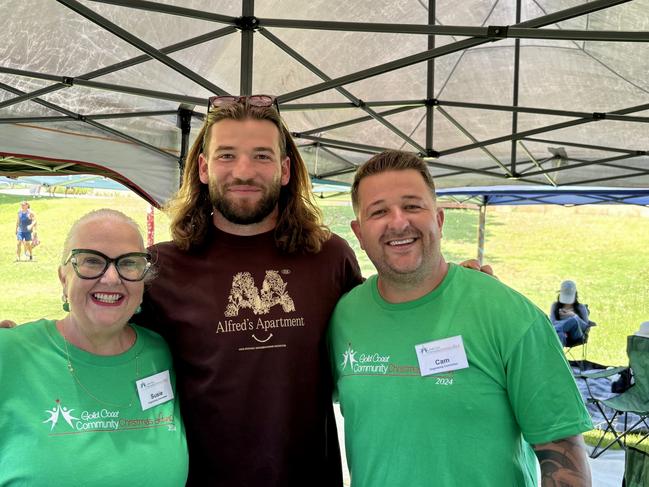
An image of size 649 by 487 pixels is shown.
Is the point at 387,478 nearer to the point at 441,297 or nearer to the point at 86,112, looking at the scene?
the point at 441,297

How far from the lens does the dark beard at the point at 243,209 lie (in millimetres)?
1634

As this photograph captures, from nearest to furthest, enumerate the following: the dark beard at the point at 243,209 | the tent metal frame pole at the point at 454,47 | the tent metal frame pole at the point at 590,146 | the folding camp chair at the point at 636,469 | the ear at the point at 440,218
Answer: the ear at the point at 440,218 → the dark beard at the point at 243,209 → the tent metal frame pole at the point at 454,47 → the folding camp chair at the point at 636,469 → the tent metal frame pole at the point at 590,146

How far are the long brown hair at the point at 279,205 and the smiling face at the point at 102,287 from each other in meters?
0.30

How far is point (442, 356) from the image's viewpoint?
4.37ft

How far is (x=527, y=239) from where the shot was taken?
58.5 ft

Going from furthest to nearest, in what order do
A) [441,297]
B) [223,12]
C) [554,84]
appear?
1. [554,84]
2. [223,12]
3. [441,297]

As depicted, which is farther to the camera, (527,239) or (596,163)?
(527,239)

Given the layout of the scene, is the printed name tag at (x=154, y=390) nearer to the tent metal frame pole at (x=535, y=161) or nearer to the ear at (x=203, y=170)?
the ear at (x=203, y=170)

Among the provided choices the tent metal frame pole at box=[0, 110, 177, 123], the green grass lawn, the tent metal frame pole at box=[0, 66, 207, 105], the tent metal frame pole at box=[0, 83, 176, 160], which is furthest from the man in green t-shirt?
the green grass lawn

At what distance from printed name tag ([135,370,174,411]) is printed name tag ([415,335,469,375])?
0.67 m

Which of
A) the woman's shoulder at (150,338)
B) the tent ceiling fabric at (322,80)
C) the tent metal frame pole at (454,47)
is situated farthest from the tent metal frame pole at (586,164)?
the woman's shoulder at (150,338)

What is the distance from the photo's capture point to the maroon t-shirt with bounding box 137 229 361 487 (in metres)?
1.54

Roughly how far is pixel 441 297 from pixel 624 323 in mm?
Result: 15262

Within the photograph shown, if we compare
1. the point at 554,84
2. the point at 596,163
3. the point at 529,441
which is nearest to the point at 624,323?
the point at 596,163
